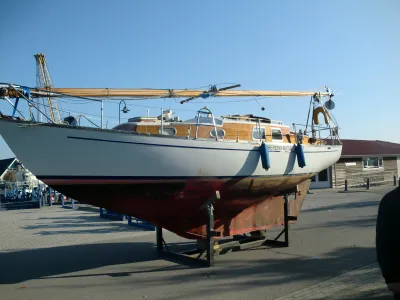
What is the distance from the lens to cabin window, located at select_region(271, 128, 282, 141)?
10477 mm

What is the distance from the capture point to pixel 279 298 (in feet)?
19.8

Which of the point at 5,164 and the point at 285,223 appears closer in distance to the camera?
the point at 285,223

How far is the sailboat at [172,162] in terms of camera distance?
7086 mm

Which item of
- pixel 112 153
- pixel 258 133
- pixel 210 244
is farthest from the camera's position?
pixel 258 133

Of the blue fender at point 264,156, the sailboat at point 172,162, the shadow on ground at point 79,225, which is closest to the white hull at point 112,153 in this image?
the sailboat at point 172,162

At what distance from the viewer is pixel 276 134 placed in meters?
10.6

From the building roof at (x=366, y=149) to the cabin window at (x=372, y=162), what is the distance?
569 millimetres

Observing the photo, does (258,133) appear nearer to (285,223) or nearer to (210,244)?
(285,223)

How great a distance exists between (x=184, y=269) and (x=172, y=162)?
248 cm

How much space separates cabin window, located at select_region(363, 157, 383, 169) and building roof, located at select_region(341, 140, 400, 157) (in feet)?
1.87

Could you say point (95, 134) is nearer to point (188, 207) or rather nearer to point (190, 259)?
point (188, 207)

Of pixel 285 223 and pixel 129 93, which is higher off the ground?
pixel 129 93

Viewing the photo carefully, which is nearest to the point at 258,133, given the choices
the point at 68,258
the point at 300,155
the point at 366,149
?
the point at 300,155

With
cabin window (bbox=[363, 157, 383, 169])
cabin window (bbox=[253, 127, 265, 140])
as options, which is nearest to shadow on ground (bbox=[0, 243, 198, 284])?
cabin window (bbox=[253, 127, 265, 140])
